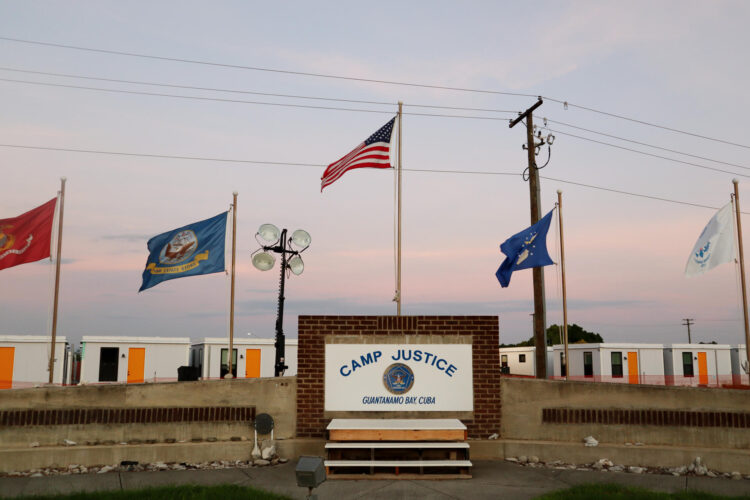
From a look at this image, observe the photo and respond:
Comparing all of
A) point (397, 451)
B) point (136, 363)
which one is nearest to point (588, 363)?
point (136, 363)

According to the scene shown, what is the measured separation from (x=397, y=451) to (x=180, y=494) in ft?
15.6

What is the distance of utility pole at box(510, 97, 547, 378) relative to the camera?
19781 mm

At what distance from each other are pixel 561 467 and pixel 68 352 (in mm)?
29893

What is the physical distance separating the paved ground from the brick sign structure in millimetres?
1304

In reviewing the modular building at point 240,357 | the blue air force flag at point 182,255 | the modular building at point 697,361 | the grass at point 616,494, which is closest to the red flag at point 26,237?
the blue air force flag at point 182,255

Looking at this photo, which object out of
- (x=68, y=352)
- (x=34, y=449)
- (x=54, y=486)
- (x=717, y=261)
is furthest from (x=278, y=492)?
(x=68, y=352)

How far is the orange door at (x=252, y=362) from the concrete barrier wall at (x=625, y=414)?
22508mm

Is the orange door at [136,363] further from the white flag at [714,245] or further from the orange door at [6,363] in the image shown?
the white flag at [714,245]

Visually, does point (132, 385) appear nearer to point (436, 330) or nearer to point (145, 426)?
point (145, 426)

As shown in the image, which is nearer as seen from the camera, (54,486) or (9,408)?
(54,486)

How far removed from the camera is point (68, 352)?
34969 millimetres

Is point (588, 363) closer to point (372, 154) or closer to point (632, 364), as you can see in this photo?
point (632, 364)

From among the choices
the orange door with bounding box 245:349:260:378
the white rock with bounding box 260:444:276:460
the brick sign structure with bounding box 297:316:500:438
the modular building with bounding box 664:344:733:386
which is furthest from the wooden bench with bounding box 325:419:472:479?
the modular building with bounding box 664:344:733:386

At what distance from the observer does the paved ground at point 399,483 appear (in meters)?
11.7
